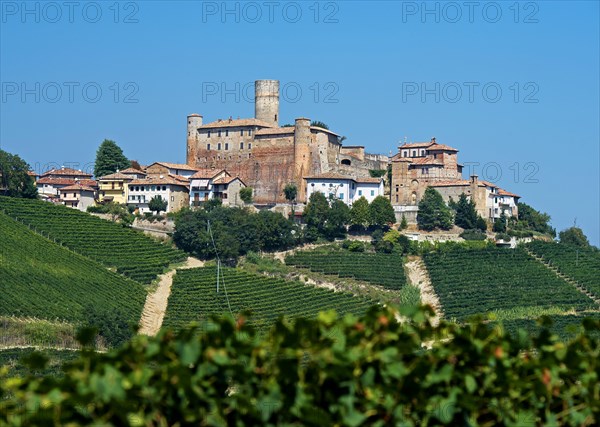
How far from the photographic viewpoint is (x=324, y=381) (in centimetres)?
868

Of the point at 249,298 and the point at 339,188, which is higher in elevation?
the point at 339,188

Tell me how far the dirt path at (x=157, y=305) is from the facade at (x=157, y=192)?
9.16m

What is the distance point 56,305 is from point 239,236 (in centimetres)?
1748

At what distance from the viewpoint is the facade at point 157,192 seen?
71.3 metres

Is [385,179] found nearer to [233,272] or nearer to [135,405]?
[233,272]

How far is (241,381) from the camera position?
8453 millimetres

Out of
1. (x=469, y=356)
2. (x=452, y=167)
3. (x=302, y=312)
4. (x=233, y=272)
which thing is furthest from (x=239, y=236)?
(x=469, y=356)

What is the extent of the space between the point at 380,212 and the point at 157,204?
1327 centimetres

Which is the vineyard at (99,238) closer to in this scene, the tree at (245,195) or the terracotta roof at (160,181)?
the terracotta roof at (160,181)

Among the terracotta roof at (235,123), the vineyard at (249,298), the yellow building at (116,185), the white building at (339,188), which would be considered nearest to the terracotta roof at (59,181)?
the yellow building at (116,185)

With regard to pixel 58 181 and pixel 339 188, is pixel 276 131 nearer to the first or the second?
pixel 339 188

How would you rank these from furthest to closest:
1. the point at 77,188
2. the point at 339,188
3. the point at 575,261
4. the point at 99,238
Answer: the point at 77,188 < the point at 339,188 < the point at 575,261 < the point at 99,238

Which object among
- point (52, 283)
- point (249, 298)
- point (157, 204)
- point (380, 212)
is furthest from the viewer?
point (157, 204)

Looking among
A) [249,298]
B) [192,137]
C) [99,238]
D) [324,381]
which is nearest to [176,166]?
[192,137]
